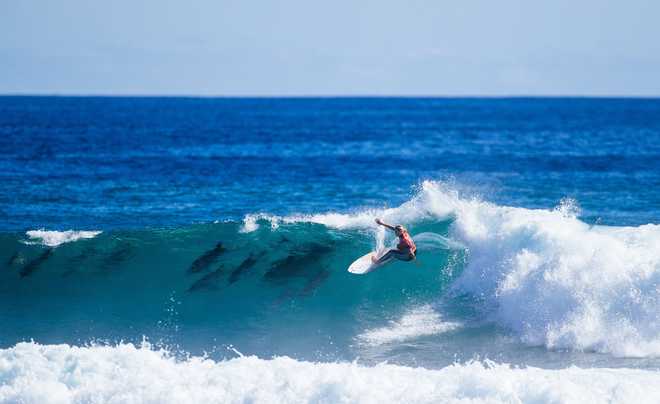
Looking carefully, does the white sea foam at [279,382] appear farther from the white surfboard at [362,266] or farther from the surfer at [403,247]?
the white surfboard at [362,266]

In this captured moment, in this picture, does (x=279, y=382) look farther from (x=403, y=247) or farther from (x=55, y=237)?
(x=55, y=237)

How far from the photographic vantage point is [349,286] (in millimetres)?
19031

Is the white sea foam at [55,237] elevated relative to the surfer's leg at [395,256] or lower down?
lower down

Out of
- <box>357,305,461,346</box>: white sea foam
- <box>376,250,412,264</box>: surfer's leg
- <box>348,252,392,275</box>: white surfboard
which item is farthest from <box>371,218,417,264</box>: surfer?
<box>357,305,461,346</box>: white sea foam

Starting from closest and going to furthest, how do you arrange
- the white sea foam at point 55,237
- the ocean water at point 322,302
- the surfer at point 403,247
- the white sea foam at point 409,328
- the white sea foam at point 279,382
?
1. the white sea foam at point 279,382
2. the ocean water at point 322,302
3. the white sea foam at point 409,328
4. the surfer at point 403,247
5. the white sea foam at point 55,237

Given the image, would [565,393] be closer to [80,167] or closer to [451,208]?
[451,208]

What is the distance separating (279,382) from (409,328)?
474 cm

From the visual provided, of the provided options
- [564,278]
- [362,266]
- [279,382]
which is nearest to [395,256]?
[362,266]

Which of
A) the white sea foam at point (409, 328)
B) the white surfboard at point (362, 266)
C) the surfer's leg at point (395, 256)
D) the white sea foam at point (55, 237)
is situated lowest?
the white sea foam at point (409, 328)

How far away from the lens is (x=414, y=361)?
14.6 meters

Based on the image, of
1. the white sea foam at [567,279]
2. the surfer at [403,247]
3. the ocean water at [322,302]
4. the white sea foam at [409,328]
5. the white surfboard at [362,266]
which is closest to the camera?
the ocean water at [322,302]

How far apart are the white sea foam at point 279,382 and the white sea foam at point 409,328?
8.71ft

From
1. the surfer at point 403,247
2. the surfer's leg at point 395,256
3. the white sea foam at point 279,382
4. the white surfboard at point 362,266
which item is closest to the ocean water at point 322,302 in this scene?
the white sea foam at point 279,382

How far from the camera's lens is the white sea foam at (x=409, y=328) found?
16016 mm
